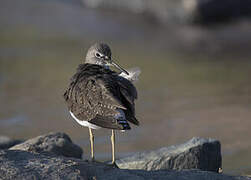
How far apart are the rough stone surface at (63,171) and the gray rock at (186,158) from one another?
5.81 ft

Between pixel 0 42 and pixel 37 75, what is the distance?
2.81m

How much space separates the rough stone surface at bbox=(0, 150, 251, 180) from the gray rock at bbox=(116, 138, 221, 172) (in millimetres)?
1771

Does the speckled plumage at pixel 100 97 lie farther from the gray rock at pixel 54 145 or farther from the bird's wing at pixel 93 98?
the gray rock at pixel 54 145

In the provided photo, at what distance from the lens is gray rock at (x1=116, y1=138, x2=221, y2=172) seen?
7.87 metres

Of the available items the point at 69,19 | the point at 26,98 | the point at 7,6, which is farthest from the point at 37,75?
the point at 7,6

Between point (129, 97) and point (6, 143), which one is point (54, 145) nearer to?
point (6, 143)

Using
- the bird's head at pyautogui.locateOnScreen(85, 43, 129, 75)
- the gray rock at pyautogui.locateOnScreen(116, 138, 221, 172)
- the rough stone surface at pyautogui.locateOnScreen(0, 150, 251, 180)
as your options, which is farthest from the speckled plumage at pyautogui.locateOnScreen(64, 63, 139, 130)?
the gray rock at pyautogui.locateOnScreen(116, 138, 221, 172)

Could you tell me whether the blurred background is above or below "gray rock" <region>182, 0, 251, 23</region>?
below

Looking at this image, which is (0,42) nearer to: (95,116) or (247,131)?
(247,131)

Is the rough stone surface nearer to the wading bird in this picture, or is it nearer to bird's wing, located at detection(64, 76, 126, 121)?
the wading bird

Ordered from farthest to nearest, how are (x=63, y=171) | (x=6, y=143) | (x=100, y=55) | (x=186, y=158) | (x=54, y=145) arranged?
(x=6, y=143), (x=54, y=145), (x=186, y=158), (x=100, y=55), (x=63, y=171)

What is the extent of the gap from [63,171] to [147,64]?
32.2ft

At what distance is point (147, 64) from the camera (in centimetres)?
1527

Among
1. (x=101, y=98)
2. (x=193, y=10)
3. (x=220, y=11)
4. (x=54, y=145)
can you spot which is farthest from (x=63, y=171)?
(x=220, y=11)
